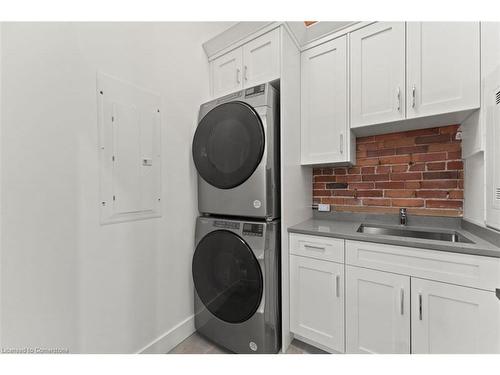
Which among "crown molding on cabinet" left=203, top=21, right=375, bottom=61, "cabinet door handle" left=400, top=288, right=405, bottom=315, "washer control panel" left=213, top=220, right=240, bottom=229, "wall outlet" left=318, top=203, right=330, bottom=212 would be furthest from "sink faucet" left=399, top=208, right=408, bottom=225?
"crown molding on cabinet" left=203, top=21, right=375, bottom=61

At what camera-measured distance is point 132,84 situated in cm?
142

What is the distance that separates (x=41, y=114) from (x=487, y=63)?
7.46 feet

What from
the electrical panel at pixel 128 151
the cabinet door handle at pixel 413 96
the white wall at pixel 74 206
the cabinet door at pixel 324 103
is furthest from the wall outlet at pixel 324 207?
the electrical panel at pixel 128 151

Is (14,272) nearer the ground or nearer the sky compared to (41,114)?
nearer the ground

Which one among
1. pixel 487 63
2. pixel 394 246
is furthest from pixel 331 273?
pixel 487 63

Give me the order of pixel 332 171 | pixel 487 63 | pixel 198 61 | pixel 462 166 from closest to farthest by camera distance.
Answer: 1. pixel 487 63
2. pixel 462 166
3. pixel 198 61
4. pixel 332 171

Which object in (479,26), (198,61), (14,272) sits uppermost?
(198,61)

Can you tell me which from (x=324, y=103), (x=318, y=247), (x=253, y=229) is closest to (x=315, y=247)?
(x=318, y=247)

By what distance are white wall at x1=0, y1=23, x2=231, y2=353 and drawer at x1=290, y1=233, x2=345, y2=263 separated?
2.89ft

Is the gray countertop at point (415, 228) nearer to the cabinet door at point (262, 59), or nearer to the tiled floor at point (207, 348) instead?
the tiled floor at point (207, 348)

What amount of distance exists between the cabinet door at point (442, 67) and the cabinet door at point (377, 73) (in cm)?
5

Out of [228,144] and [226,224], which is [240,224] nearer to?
[226,224]

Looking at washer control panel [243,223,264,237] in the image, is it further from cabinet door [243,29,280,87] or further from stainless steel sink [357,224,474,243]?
cabinet door [243,29,280,87]

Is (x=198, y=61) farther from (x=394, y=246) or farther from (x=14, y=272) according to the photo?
(x=394, y=246)
